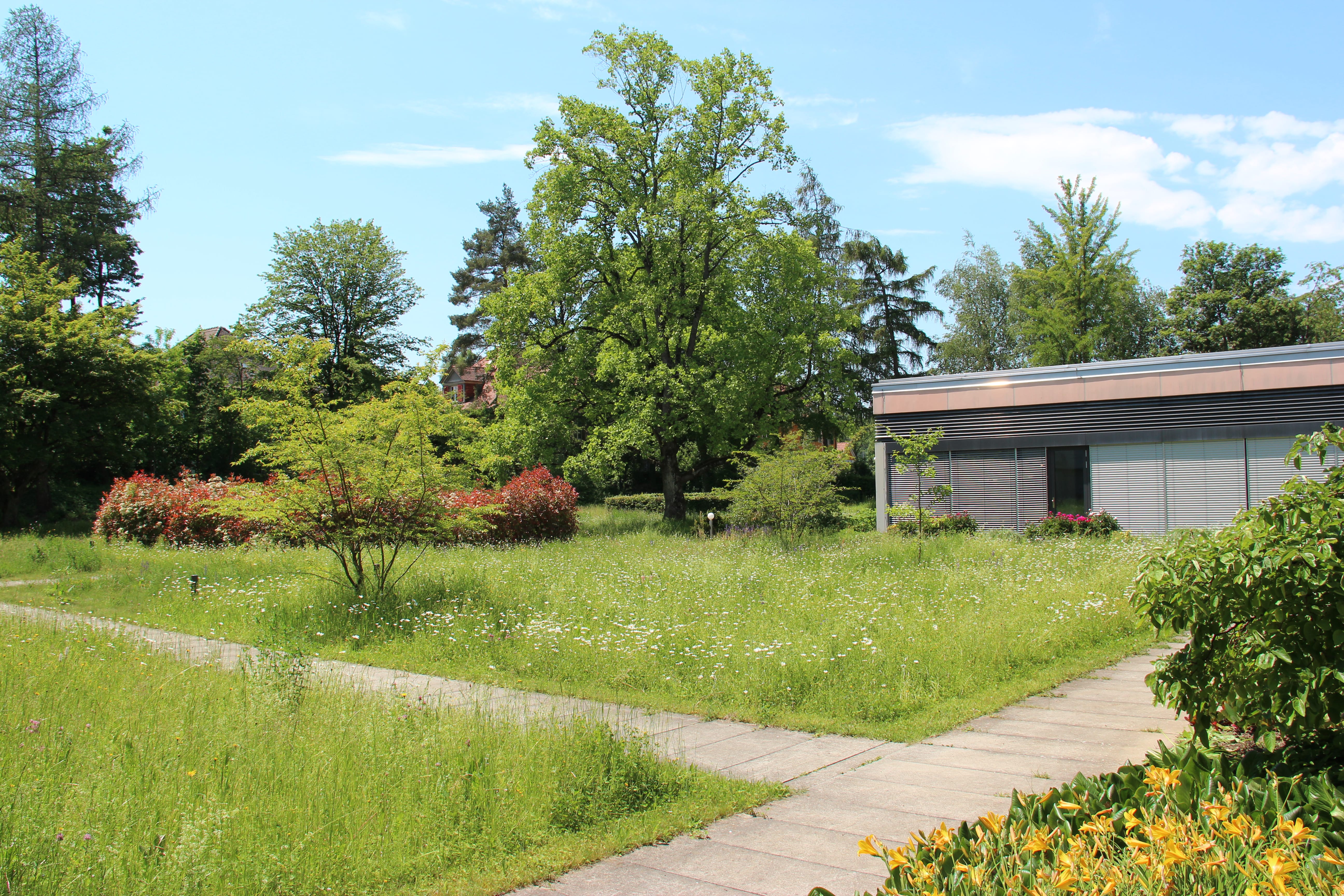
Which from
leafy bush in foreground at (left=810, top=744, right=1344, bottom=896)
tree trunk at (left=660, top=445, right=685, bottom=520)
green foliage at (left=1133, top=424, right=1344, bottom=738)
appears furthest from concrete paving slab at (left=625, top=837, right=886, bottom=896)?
tree trunk at (left=660, top=445, right=685, bottom=520)

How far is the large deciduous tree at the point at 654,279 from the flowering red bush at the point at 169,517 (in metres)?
10.0

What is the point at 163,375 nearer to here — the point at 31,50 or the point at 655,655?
the point at 31,50

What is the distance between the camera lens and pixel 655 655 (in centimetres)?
873

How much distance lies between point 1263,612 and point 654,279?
86.1ft

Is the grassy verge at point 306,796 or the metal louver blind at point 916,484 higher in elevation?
the metal louver blind at point 916,484

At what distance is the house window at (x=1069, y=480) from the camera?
23500 millimetres

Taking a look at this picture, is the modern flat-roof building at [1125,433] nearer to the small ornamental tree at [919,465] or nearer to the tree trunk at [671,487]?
the small ornamental tree at [919,465]

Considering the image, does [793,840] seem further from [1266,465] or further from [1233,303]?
[1233,303]

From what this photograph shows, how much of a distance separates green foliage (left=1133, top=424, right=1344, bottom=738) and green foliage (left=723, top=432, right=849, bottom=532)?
1527 cm

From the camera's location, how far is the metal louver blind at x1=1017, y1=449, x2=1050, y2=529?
23.9 metres

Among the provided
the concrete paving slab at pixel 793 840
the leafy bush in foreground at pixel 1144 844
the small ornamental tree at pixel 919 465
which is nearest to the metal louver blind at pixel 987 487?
the small ornamental tree at pixel 919 465

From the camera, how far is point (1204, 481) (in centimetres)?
2178

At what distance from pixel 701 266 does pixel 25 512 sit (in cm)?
2679

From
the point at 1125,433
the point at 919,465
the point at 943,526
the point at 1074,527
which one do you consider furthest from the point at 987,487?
the point at 919,465
